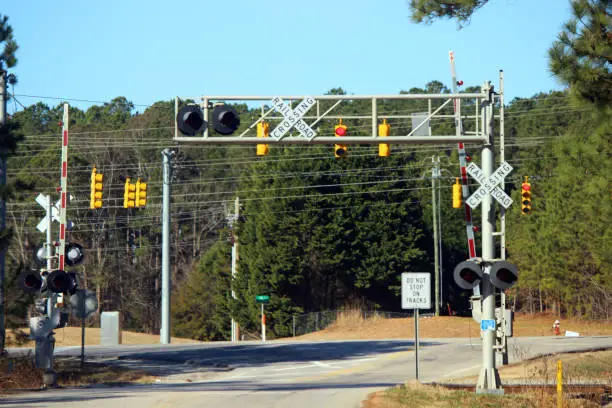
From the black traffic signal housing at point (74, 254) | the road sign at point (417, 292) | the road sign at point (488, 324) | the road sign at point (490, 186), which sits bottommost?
the road sign at point (488, 324)

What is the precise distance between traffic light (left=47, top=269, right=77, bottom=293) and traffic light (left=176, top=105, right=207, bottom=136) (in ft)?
18.5

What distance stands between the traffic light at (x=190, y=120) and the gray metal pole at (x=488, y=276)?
6014 mm

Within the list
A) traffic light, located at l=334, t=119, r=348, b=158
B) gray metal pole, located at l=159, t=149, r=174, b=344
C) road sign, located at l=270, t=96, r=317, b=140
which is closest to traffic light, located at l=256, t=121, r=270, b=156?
road sign, located at l=270, t=96, r=317, b=140

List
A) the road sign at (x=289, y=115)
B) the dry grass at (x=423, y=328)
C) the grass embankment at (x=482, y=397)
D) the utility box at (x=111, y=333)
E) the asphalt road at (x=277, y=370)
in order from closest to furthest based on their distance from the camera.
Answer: the grass embankment at (x=482, y=397) < the asphalt road at (x=277, y=370) < the road sign at (x=289, y=115) < the utility box at (x=111, y=333) < the dry grass at (x=423, y=328)

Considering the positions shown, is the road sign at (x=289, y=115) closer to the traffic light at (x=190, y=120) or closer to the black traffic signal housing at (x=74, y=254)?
the traffic light at (x=190, y=120)

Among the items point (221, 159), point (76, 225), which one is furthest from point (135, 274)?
point (221, 159)

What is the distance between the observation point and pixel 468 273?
60.3 ft

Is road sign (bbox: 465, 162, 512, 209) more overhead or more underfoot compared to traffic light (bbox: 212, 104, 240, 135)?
more underfoot

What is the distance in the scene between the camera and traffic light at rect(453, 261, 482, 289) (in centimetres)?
1836

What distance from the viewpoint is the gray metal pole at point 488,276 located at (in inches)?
739

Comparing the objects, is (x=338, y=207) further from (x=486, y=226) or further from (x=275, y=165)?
(x=486, y=226)

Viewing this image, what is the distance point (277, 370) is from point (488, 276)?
10.9m

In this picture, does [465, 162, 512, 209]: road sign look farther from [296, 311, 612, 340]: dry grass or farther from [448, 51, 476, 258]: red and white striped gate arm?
[296, 311, 612, 340]: dry grass

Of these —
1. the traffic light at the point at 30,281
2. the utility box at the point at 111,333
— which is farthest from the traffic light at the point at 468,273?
the utility box at the point at 111,333
